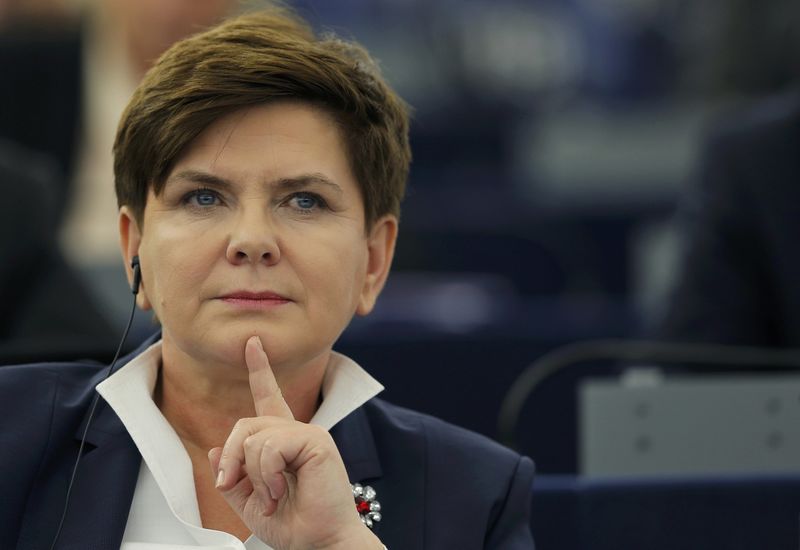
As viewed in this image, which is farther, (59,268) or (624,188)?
(624,188)

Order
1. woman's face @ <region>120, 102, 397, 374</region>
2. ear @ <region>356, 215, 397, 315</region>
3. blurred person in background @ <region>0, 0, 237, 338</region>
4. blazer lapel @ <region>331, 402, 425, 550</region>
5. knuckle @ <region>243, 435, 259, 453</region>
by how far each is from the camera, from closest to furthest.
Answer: knuckle @ <region>243, 435, 259, 453</region> → woman's face @ <region>120, 102, 397, 374</region> → blazer lapel @ <region>331, 402, 425, 550</region> → ear @ <region>356, 215, 397, 315</region> → blurred person in background @ <region>0, 0, 237, 338</region>

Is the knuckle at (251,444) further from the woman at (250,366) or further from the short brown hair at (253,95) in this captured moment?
the short brown hair at (253,95)

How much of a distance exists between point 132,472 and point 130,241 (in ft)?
1.04

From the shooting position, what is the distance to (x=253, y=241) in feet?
5.89

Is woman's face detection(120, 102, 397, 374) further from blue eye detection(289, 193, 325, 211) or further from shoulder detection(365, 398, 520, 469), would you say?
shoulder detection(365, 398, 520, 469)

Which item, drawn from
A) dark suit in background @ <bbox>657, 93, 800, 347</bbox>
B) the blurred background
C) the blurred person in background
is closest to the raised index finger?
the blurred background

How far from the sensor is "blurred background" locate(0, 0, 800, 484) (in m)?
3.16

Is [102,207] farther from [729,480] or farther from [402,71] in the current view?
[402,71]

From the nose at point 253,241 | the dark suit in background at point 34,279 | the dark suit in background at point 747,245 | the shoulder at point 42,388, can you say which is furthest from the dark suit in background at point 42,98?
the nose at point 253,241

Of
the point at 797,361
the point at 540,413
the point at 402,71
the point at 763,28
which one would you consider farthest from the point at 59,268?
the point at 402,71

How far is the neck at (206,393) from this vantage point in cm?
193

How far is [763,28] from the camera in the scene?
6074 mm

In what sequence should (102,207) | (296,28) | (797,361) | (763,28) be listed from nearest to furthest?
(296,28) → (797,361) → (102,207) → (763,28)

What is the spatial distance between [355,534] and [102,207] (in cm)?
322
